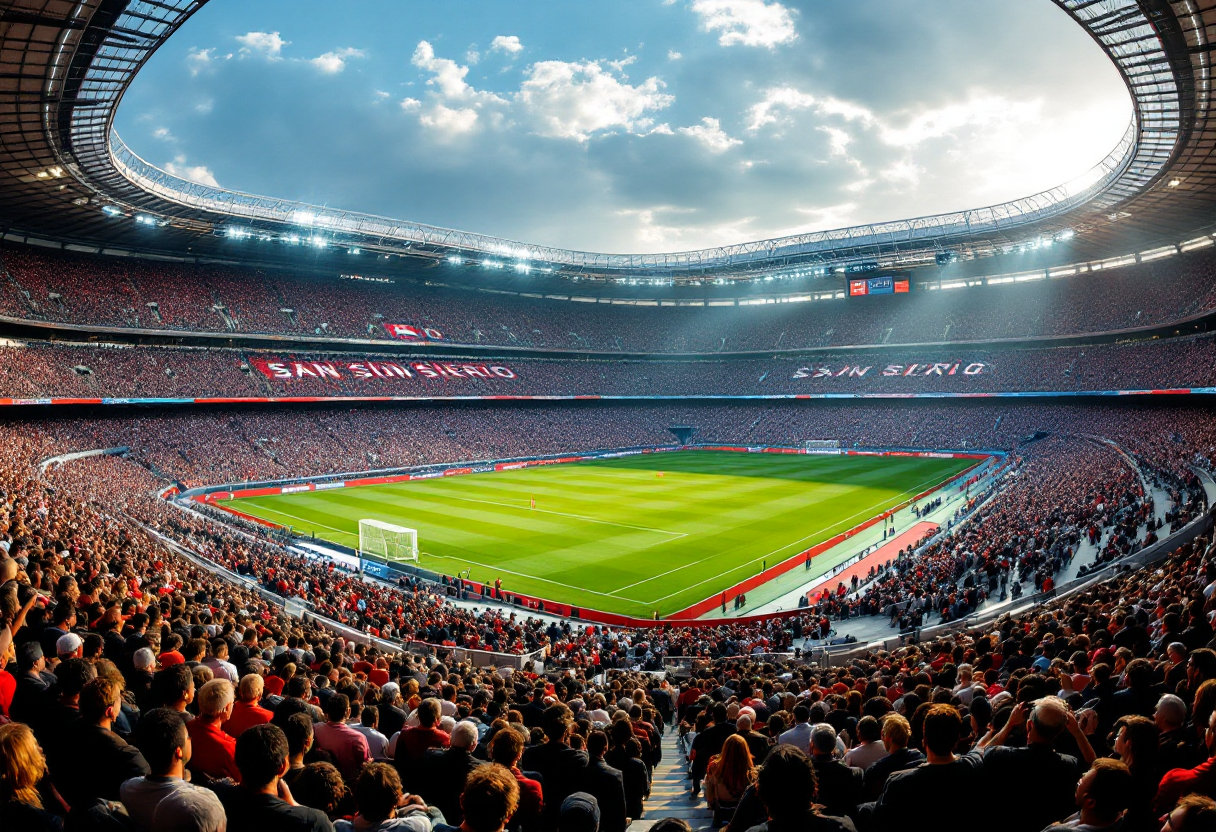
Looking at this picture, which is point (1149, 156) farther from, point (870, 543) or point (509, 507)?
point (509, 507)

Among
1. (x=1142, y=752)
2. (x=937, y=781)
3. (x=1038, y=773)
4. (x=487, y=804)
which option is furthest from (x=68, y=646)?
(x=1142, y=752)

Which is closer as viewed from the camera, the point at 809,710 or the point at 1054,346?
the point at 809,710

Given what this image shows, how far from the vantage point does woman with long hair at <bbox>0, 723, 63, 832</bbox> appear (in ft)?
10.8

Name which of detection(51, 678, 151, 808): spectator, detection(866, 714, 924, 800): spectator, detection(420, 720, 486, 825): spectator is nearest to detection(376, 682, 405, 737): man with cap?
detection(420, 720, 486, 825): spectator

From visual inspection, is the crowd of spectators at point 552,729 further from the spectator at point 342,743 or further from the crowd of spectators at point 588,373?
the crowd of spectators at point 588,373

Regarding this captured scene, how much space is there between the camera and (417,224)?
6231 centimetres

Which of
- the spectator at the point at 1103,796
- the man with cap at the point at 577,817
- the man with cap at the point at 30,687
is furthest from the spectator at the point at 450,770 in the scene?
the spectator at the point at 1103,796

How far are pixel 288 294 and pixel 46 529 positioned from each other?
54.6 meters

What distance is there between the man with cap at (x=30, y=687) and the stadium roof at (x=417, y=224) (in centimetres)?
2365

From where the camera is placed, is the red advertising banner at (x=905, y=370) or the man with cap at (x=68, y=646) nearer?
the man with cap at (x=68, y=646)

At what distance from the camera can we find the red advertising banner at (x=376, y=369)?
204 feet

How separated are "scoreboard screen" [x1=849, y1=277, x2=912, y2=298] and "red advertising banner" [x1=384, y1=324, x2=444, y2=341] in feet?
140

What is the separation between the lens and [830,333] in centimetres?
8588

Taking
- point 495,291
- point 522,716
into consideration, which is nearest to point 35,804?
point 522,716
